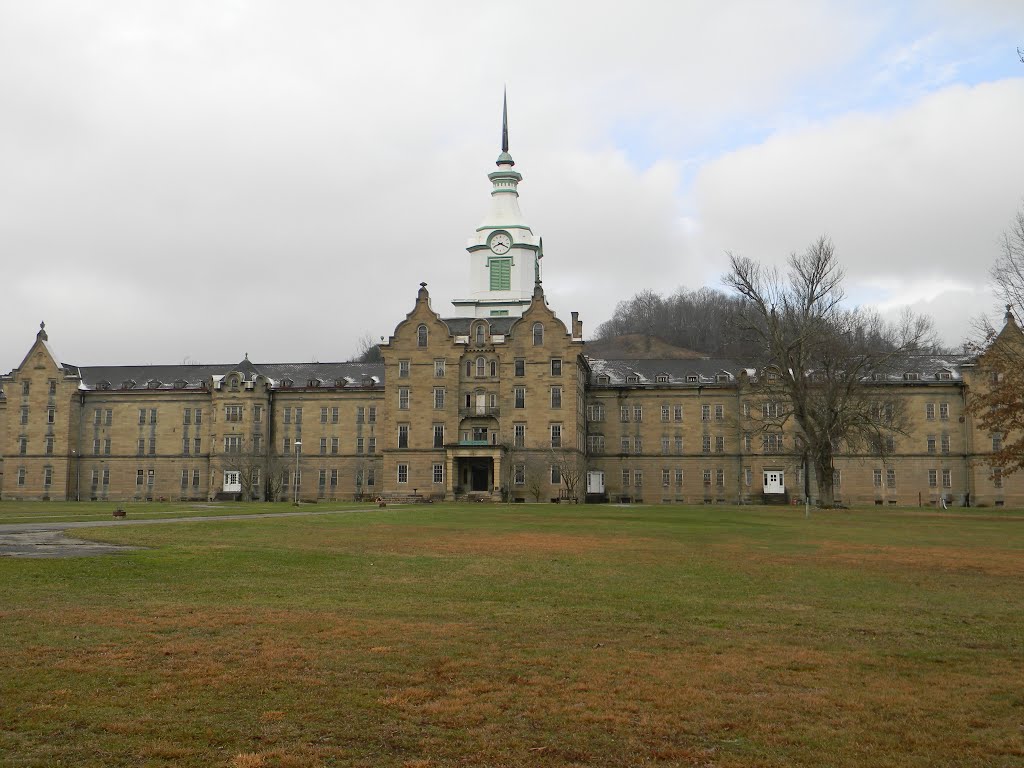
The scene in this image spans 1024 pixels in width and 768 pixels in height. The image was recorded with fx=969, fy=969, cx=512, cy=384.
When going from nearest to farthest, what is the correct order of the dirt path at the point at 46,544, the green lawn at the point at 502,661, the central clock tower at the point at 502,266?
the green lawn at the point at 502,661 → the dirt path at the point at 46,544 → the central clock tower at the point at 502,266

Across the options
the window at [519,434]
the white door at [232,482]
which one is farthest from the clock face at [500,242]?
the white door at [232,482]

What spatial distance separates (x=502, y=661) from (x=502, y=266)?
325ft

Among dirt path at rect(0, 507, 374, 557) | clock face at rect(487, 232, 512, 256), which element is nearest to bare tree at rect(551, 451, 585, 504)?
clock face at rect(487, 232, 512, 256)

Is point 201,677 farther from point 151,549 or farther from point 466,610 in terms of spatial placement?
point 151,549

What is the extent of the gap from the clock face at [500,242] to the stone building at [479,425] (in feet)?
0.56

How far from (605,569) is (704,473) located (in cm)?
7894

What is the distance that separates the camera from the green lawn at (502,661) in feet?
34.6

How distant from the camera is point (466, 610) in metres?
19.5

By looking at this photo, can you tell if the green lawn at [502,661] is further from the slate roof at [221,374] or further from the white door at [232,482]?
the slate roof at [221,374]

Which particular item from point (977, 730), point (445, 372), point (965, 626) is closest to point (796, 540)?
point (965, 626)

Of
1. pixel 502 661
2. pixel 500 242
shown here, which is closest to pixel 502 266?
pixel 500 242

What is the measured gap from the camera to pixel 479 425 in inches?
3718

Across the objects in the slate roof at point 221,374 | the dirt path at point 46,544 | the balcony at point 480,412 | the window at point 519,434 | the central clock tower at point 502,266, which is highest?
the central clock tower at point 502,266

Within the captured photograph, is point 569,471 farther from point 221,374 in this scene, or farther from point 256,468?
point 221,374
